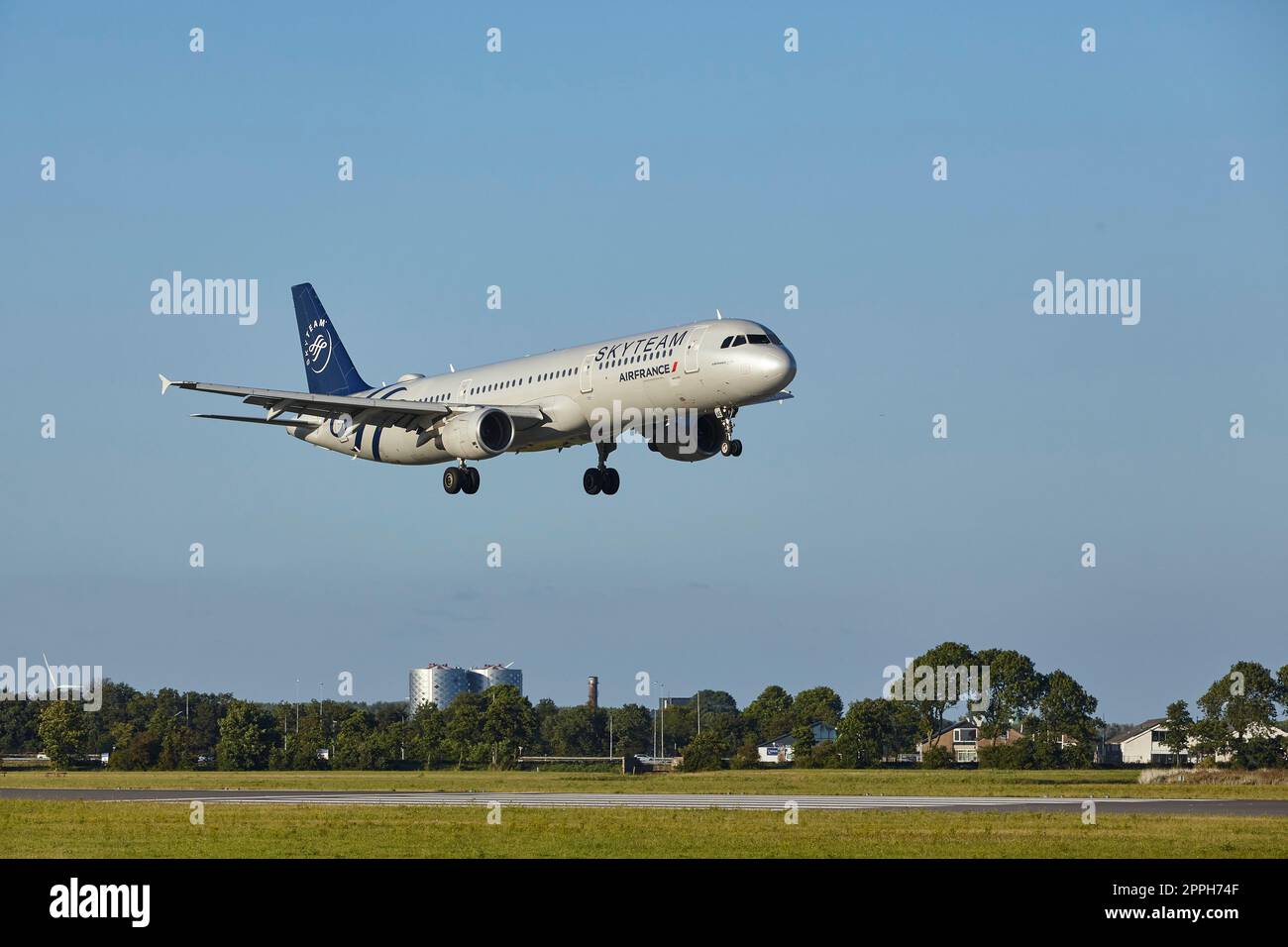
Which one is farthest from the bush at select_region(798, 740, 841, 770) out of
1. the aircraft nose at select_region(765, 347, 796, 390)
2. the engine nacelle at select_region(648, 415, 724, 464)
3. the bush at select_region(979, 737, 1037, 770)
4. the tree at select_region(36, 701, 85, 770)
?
the aircraft nose at select_region(765, 347, 796, 390)

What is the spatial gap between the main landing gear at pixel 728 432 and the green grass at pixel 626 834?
13.0 m

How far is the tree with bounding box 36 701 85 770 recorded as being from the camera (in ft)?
396

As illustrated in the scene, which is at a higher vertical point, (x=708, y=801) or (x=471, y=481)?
(x=471, y=481)

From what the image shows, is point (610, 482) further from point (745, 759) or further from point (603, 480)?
point (745, 759)

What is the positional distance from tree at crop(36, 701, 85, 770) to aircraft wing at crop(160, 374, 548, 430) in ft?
205

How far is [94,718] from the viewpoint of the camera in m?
142

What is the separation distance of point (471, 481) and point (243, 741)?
5762 cm

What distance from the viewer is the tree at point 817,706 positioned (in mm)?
161375

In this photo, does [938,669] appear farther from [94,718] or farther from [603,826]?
[603,826]

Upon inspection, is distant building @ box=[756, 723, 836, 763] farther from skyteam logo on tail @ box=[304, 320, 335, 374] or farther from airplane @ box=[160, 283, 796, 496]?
airplane @ box=[160, 283, 796, 496]

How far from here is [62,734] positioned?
121 metres

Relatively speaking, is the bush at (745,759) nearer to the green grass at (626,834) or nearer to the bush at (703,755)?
the bush at (703,755)
